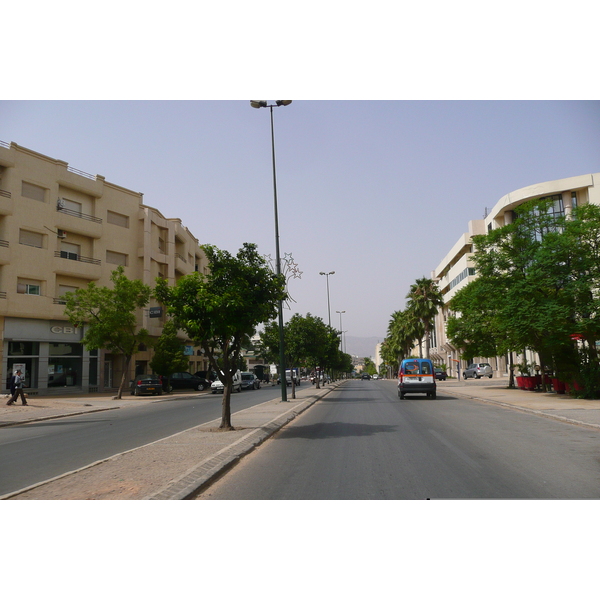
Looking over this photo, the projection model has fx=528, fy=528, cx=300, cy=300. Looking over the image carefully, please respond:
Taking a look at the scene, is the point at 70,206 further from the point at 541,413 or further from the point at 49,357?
the point at 541,413

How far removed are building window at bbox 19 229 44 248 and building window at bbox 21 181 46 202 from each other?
242 centimetres

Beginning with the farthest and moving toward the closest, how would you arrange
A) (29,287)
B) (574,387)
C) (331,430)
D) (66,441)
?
(29,287) → (574,387) → (331,430) → (66,441)

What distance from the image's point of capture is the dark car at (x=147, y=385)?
123 ft

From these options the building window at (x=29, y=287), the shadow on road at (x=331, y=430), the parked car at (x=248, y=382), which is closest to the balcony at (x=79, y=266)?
the building window at (x=29, y=287)

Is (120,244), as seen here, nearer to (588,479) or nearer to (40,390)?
(40,390)

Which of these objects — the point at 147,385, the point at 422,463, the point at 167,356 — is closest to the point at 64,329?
the point at 147,385

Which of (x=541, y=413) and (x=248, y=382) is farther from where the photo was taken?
(x=248, y=382)

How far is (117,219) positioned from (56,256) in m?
7.60

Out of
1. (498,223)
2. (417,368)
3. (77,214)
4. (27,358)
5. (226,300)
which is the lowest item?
(417,368)

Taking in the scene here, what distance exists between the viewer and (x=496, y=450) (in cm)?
977

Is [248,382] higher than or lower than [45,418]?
higher

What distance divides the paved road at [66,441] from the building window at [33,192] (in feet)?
70.7

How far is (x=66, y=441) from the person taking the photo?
1340cm

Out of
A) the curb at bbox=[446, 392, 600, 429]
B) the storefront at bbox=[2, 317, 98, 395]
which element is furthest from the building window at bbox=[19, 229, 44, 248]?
the curb at bbox=[446, 392, 600, 429]
